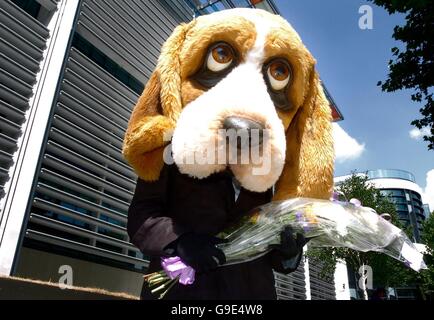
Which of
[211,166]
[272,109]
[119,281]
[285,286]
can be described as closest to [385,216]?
[272,109]

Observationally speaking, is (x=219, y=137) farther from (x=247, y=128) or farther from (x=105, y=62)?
(x=105, y=62)

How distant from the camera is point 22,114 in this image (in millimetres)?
5023

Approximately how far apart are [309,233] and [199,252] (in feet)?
1.32

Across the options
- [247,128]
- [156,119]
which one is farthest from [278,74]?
[156,119]

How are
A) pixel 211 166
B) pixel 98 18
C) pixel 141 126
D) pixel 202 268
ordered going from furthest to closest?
pixel 98 18 → pixel 141 126 → pixel 211 166 → pixel 202 268

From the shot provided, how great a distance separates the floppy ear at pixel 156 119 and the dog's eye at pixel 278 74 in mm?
372

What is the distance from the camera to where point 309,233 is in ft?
4.08

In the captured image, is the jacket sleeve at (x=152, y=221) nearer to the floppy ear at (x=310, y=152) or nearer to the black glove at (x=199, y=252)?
the black glove at (x=199, y=252)

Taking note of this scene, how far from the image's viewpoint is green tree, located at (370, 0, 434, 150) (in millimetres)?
6863

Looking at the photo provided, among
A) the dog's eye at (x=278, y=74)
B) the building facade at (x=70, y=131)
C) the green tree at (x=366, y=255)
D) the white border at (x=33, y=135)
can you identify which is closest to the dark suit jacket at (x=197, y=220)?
the dog's eye at (x=278, y=74)

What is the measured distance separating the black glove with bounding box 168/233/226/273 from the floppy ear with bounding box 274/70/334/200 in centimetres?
42

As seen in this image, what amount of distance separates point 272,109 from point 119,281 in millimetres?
6697

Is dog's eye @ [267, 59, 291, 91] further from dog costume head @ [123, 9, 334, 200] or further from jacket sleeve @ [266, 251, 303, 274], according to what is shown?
jacket sleeve @ [266, 251, 303, 274]
